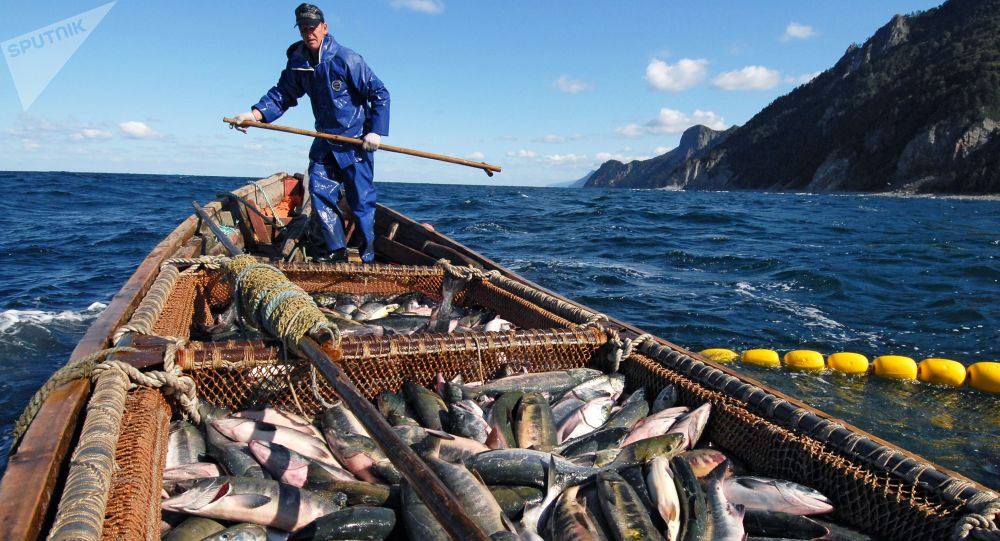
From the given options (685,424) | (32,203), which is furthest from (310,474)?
(32,203)

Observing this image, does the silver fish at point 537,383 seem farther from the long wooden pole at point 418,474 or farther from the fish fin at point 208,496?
the fish fin at point 208,496

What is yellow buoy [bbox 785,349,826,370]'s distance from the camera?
6.69m

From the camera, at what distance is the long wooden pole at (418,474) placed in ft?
5.05

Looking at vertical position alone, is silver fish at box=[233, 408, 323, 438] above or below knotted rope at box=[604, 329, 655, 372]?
below

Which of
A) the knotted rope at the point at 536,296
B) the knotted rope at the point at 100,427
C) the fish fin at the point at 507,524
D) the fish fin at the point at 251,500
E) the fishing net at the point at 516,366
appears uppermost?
the knotted rope at the point at 536,296

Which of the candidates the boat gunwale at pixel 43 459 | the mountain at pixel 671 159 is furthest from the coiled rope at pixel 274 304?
the mountain at pixel 671 159

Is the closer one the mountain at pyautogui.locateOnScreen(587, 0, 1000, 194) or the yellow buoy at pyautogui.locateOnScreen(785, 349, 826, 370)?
the yellow buoy at pyautogui.locateOnScreen(785, 349, 826, 370)

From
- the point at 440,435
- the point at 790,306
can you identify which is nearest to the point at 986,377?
the point at 790,306

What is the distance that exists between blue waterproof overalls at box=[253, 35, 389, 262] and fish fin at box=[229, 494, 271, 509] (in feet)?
16.3

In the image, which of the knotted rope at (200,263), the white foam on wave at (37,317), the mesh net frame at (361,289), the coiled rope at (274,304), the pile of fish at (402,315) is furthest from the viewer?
the white foam on wave at (37,317)

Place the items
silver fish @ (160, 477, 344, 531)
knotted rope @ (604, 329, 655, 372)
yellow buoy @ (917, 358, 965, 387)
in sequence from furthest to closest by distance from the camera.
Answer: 1. yellow buoy @ (917, 358, 965, 387)
2. knotted rope @ (604, 329, 655, 372)
3. silver fish @ (160, 477, 344, 531)

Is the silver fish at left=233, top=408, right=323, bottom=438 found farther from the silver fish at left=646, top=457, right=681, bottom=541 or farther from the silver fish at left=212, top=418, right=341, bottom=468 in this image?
the silver fish at left=646, top=457, right=681, bottom=541

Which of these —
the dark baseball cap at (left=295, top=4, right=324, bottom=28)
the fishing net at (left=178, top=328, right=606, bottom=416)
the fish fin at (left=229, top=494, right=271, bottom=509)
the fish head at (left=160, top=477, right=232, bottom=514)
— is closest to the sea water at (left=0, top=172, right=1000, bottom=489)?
the fishing net at (left=178, top=328, right=606, bottom=416)

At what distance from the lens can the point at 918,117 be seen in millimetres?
71625
